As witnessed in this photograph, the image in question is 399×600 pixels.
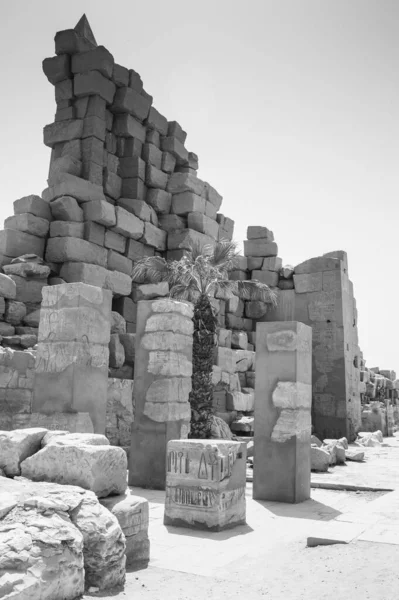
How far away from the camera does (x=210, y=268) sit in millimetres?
13383

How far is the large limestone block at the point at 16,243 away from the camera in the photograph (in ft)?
46.3

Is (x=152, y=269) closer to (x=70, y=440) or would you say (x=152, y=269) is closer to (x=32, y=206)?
(x=32, y=206)

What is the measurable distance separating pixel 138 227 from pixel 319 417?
745 centimetres

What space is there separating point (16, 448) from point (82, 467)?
2.53 feet

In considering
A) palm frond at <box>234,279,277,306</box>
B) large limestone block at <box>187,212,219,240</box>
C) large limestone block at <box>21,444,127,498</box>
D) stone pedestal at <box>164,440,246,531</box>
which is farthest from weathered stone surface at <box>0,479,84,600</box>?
large limestone block at <box>187,212,219,240</box>

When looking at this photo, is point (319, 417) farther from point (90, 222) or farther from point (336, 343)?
point (90, 222)

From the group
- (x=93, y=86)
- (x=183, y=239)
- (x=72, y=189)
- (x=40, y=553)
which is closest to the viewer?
(x=40, y=553)

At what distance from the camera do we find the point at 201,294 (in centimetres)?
1302

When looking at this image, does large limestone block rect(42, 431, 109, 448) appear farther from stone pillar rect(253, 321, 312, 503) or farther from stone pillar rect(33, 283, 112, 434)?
stone pillar rect(253, 321, 312, 503)

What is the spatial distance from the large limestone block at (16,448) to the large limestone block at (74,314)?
3181mm

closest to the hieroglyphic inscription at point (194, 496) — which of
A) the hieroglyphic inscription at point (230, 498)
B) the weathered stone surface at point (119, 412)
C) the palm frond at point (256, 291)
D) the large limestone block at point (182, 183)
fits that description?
the hieroglyphic inscription at point (230, 498)

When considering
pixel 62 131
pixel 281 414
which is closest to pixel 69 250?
pixel 62 131

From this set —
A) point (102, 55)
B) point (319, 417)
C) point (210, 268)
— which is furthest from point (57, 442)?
point (102, 55)

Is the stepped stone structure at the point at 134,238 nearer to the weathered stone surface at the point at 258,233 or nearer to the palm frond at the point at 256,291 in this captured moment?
the weathered stone surface at the point at 258,233
